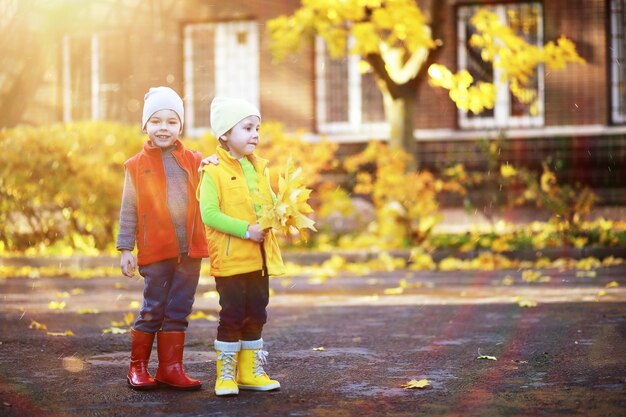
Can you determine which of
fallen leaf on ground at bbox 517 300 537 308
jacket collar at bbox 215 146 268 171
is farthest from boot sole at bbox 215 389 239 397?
fallen leaf on ground at bbox 517 300 537 308

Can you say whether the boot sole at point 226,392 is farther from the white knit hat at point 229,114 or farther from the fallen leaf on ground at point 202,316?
the fallen leaf on ground at point 202,316

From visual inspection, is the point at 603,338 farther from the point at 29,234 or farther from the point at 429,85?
the point at 429,85

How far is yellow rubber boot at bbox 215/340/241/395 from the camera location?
524 centimetres

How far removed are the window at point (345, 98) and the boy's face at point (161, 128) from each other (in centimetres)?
1439

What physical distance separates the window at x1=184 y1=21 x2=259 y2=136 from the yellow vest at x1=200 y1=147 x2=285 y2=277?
15559 millimetres

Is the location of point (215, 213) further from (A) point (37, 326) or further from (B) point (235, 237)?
(A) point (37, 326)

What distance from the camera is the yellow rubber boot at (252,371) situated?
536cm

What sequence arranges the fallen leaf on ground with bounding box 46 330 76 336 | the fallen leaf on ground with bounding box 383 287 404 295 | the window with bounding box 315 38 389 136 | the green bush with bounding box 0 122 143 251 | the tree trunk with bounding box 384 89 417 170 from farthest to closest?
the window with bounding box 315 38 389 136 < the tree trunk with bounding box 384 89 417 170 < the green bush with bounding box 0 122 143 251 < the fallen leaf on ground with bounding box 383 287 404 295 < the fallen leaf on ground with bounding box 46 330 76 336

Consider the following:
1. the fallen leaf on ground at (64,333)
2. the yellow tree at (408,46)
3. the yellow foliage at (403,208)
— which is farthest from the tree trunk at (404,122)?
the fallen leaf on ground at (64,333)

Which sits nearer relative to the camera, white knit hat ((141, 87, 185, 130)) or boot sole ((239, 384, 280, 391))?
boot sole ((239, 384, 280, 391))

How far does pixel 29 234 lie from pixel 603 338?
9488 millimetres

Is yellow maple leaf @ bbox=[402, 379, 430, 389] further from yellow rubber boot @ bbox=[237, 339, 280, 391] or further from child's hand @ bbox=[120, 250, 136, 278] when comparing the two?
child's hand @ bbox=[120, 250, 136, 278]

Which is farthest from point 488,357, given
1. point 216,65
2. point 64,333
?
point 216,65

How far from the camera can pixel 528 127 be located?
1948 cm
